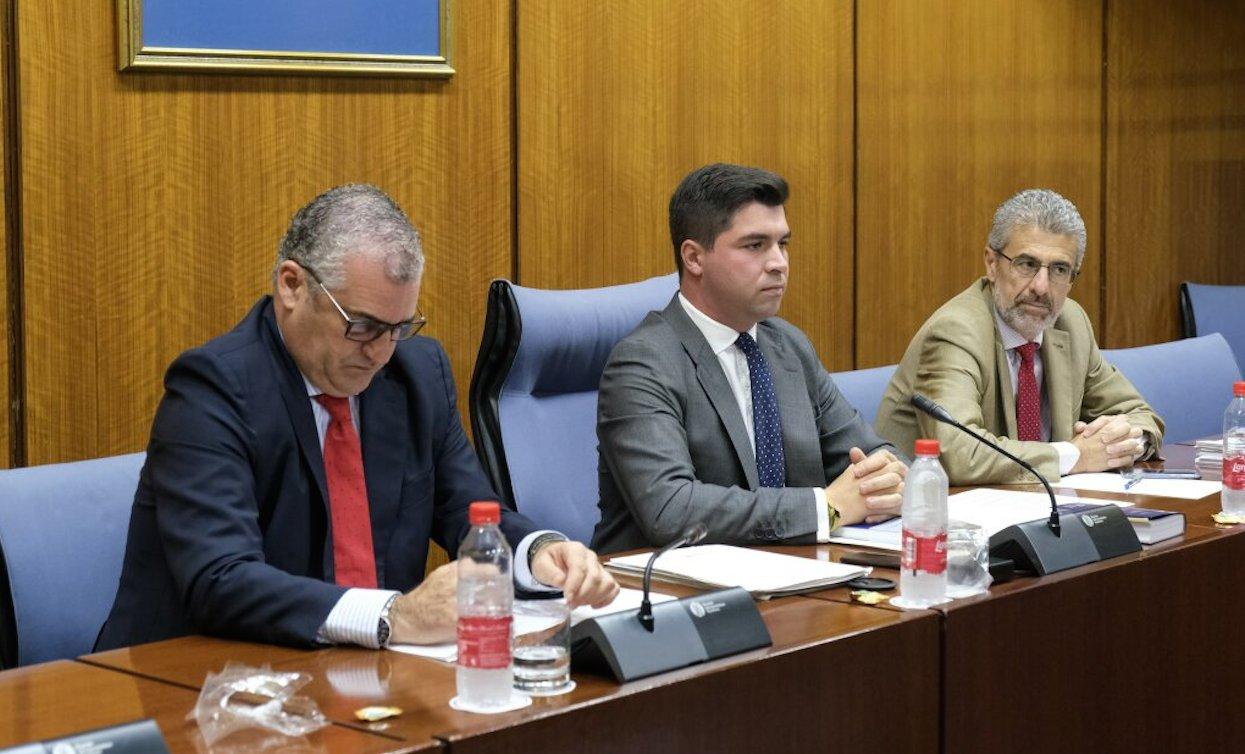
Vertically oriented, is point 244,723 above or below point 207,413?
below

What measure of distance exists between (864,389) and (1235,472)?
1.03 meters

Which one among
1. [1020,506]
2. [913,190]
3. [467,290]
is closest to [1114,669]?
[1020,506]

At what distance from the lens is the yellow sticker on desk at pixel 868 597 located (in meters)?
2.24

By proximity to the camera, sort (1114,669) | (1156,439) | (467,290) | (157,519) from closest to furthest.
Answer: (157,519), (1114,669), (1156,439), (467,290)

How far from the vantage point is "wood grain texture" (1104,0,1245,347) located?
614 centimetres

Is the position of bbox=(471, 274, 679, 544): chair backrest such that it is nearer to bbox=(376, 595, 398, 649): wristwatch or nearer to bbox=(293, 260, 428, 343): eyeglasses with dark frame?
bbox=(293, 260, 428, 343): eyeglasses with dark frame

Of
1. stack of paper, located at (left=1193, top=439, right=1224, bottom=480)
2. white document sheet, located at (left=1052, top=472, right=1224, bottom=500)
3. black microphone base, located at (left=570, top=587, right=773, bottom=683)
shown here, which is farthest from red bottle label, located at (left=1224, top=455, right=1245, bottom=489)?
black microphone base, located at (left=570, top=587, right=773, bottom=683)

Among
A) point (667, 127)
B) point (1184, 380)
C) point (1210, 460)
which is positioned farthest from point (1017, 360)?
point (667, 127)

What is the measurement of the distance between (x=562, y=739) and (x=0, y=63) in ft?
7.88

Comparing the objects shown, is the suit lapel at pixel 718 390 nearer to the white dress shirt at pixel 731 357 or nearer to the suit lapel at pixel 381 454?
the white dress shirt at pixel 731 357

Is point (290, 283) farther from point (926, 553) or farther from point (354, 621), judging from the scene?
point (926, 553)

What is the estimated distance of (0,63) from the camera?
343 cm

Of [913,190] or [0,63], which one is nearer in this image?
[0,63]

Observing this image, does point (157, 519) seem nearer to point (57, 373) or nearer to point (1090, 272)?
point (57, 373)
